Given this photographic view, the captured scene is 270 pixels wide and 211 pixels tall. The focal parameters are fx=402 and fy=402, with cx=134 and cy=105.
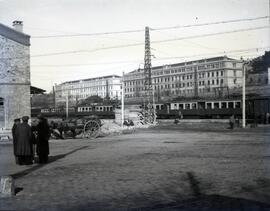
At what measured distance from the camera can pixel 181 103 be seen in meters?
59.0

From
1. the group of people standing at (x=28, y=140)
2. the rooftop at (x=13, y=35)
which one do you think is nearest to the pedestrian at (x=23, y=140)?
the group of people standing at (x=28, y=140)

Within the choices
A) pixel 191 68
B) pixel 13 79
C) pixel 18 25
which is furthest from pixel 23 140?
pixel 191 68

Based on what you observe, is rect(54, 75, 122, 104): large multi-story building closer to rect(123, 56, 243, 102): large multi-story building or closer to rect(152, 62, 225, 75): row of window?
rect(123, 56, 243, 102): large multi-story building

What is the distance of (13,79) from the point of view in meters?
26.9

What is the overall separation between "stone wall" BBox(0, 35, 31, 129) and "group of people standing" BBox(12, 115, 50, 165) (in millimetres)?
15088

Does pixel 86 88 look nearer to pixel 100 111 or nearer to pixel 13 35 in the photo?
pixel 100 111

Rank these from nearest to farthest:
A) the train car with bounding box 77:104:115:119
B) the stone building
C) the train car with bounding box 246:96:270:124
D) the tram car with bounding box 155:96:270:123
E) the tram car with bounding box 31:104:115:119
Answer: the stone building < the train car with bounding box 246:96:270:124 < the tram car with bounding box 155:96:270:123 < the train car with bounding box 77:104:115:119 < the tram car with bounding box 31:104:115:119

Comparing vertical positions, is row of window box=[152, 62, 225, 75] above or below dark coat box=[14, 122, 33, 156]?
above

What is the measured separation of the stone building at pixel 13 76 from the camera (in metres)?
26.6

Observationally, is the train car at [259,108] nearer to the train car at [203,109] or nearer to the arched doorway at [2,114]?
the train car at [203,109]

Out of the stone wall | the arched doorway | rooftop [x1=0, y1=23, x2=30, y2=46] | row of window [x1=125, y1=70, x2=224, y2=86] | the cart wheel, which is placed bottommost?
the cart wheel

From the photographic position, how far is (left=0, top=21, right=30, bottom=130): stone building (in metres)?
26.6

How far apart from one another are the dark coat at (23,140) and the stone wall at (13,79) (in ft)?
50.9

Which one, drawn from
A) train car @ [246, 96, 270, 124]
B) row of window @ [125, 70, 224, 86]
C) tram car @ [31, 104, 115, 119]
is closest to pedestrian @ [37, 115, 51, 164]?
train car @ [246, 96, 270, 124]
